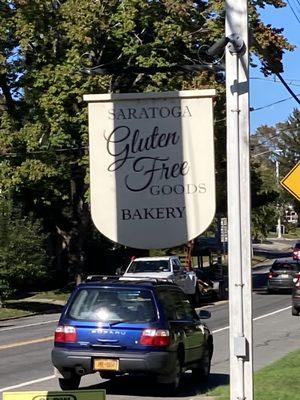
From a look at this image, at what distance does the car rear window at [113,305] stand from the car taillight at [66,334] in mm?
198

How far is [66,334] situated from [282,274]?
27674mm

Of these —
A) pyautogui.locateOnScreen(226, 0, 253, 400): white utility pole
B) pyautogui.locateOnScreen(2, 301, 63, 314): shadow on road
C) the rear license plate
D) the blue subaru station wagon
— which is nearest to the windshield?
pyautogui.locateOnScreen(2, 301, 63, 314): shadow on road

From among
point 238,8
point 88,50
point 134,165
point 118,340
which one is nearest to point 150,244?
point 134,165

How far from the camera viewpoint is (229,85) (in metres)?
6.77

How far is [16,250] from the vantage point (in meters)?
31.6

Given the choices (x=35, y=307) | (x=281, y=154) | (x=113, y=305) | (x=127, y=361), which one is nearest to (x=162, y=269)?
(x=35, y=307)

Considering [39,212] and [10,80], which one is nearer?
[10,80]

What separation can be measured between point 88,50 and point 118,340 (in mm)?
23077

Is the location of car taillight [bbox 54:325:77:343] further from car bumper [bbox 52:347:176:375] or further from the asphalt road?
the asphalt road

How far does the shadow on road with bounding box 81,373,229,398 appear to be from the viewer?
41.6 feet

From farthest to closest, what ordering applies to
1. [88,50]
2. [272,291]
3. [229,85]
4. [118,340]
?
[272,291]
[88,50]
[118,340]
[229,85]

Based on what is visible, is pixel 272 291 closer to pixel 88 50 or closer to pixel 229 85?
pixel 88 50

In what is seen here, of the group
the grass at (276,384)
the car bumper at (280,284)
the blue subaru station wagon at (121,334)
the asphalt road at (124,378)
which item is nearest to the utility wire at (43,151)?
the asphalt road at (124,378)

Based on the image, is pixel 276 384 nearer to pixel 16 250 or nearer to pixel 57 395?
pixel 57 395
